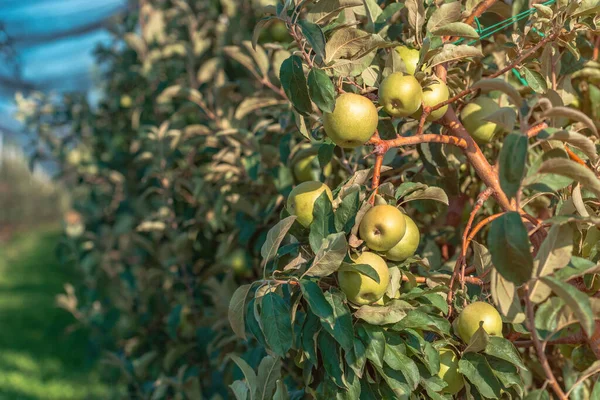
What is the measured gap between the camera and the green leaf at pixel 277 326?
83 cm

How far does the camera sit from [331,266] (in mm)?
818

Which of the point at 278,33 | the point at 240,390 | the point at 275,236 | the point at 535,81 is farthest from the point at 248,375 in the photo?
the point at 278,33

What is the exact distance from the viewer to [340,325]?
31.7 inches

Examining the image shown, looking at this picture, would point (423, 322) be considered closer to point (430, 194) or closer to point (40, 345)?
point (430, 194)

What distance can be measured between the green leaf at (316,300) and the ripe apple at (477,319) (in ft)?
0.68

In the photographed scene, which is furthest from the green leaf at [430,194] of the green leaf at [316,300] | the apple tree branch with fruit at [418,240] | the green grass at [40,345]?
the green grass at [40,345]

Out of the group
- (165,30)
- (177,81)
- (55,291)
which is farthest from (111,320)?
(55,291)

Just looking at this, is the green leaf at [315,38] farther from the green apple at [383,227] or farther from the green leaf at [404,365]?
the green leaf at [404,365]

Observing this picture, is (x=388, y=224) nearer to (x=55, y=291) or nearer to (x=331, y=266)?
(x=331, y=266)

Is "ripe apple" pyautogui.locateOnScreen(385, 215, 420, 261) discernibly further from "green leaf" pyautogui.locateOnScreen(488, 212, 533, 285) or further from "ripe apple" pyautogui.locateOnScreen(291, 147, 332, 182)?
"ripe apple" pyautogui.locateOnScreen(291, 147, 332, 182)

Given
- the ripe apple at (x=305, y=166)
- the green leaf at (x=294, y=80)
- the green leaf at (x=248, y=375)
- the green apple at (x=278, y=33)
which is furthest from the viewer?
the green apple at (x=278, y=33)

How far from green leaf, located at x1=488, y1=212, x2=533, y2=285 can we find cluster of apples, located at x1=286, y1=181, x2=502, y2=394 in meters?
0.14

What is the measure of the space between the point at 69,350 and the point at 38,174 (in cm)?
1020

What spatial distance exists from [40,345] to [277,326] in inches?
186
